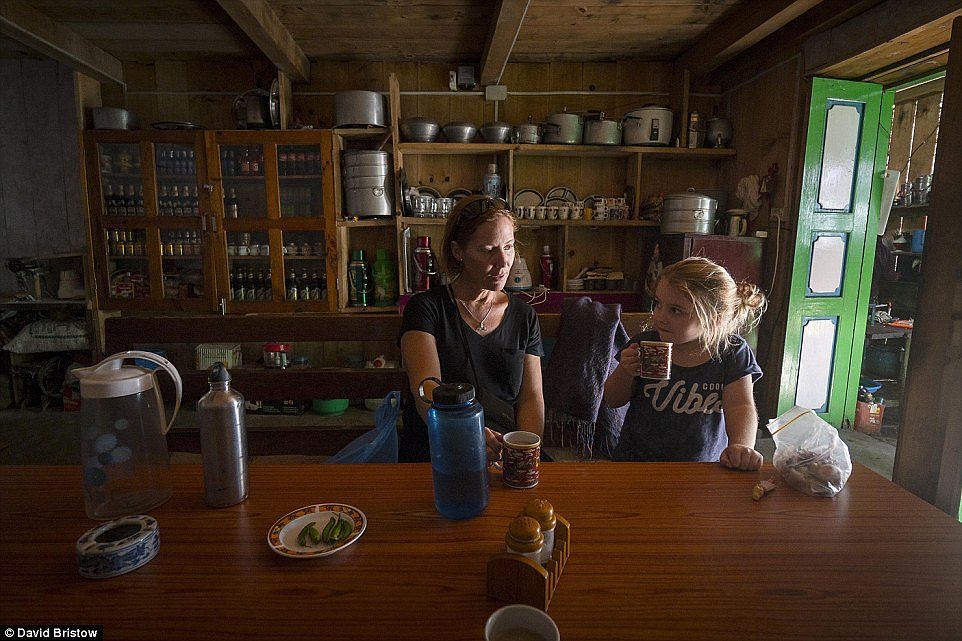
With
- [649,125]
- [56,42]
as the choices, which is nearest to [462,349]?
[649,125]

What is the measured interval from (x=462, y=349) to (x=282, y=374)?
726mm

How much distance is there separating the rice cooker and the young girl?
7.59ft

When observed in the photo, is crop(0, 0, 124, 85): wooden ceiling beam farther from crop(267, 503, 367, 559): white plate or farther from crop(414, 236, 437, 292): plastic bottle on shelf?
crop(267, 503, 367, 559): white plate

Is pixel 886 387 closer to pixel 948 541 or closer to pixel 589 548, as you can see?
pixel 948 541

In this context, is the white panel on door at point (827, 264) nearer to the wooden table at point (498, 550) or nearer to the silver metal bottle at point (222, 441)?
the wooden table at point (498, 550)

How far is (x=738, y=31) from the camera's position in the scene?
295 cm

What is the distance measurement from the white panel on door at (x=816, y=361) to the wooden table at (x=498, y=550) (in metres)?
2.39

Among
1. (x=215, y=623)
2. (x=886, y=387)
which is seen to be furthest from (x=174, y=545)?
(x=886, y=387)

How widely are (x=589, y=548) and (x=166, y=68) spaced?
14.3 ft

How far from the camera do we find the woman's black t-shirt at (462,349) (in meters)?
1.43

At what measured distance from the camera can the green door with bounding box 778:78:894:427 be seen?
2.92m

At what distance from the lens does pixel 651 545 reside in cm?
82

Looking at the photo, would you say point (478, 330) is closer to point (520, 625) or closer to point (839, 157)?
point (520, 625)

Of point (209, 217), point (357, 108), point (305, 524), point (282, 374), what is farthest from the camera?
point (209, 217)
